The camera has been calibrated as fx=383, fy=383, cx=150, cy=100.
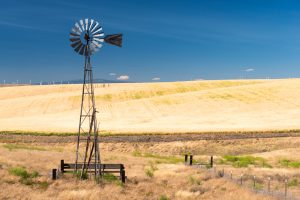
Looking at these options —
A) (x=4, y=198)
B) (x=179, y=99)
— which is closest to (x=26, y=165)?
(x=4, y=198)

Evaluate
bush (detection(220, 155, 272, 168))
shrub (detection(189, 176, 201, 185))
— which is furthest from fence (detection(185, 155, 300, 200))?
bush (detection(220, 155, 272, 168))

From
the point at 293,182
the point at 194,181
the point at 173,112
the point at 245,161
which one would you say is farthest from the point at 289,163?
the point at 173,112

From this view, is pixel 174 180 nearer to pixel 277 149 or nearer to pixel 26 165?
pixel 26 165

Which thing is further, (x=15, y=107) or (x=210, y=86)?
(x=210, y=86)

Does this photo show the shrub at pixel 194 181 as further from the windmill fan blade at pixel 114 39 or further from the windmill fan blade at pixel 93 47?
the windmill fan blade at pixel 93 47

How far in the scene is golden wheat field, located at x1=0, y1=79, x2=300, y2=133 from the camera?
59513 mm

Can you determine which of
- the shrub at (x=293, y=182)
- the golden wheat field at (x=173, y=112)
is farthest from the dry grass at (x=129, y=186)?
the golden wheat field at (x=173, y=112)

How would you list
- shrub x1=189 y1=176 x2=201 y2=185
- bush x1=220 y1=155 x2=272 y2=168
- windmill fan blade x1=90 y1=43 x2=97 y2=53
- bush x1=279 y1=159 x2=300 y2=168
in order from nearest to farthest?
shrub x1=189 y1=176 x2=201 y2=185, windmill fan blade x1=90 y1=43 x2=97 y2=53, bush x1=279 y1=159 x2=300 y2=168, bush x1=220 y1=155 x2=272 y2=168

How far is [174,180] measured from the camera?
24.2 meters

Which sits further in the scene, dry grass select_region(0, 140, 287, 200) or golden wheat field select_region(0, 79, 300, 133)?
golden wheat field select_region(0, 79, 300, 133)

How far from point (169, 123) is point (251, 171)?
35.4 meters

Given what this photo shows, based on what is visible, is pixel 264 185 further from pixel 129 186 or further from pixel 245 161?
pixel 245 161

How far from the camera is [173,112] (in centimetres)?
7825

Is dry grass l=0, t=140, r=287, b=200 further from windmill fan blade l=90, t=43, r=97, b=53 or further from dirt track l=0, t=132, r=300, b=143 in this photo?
dirt track l=0, t=132, r=300, b=143
